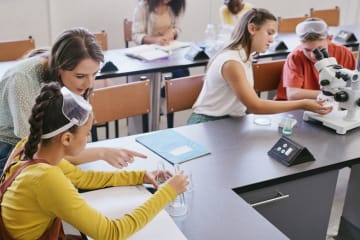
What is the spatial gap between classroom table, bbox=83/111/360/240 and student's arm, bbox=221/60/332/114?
8 cm

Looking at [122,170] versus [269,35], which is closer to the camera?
[122,170]

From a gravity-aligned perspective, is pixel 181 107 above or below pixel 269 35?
below

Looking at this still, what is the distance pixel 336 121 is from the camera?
199cm

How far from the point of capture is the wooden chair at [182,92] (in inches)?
96.7

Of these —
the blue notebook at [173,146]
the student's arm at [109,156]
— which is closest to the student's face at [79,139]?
the student's arm at [109,156]

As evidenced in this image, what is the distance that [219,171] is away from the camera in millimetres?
1637

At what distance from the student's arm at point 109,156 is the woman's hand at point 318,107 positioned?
891 mm

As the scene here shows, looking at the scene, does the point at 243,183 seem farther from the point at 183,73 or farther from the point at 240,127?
the point at 183,73

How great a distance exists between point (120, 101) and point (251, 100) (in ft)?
2.32

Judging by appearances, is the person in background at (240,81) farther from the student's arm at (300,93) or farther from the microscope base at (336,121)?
the student's arm at (300,93)

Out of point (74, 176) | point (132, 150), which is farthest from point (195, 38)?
point (74, 176)

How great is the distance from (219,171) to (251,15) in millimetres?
912

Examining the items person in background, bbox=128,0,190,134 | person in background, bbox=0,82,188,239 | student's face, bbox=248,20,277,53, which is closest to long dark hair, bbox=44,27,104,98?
person in background, bbox=0,82,188,239

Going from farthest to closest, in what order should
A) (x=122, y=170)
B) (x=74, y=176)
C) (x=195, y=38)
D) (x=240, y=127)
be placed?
(x=195, y=38) → (x=240, y=127) → (x=122, y=170) → (x=74, y=176)
